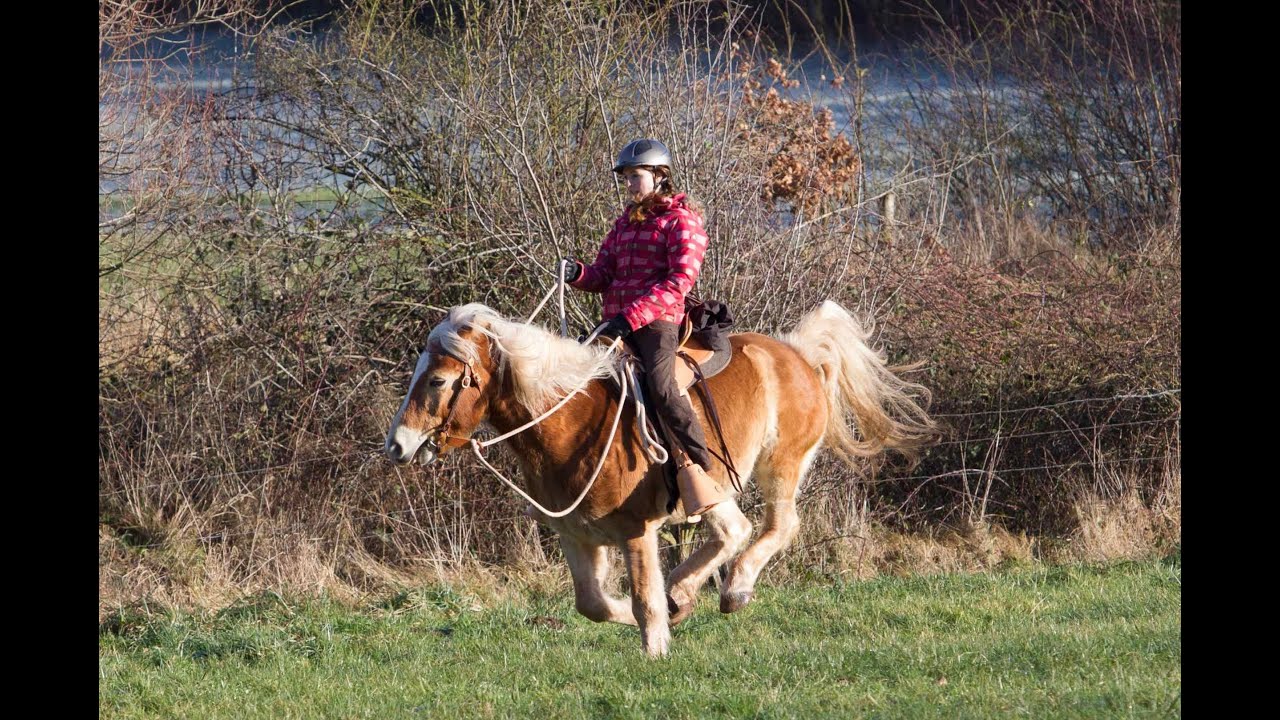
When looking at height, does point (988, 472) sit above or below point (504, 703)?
below

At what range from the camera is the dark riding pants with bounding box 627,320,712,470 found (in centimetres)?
620

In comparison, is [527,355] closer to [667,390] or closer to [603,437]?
[603,437]

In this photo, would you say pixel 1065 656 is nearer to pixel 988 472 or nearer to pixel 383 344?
pixel 988 472

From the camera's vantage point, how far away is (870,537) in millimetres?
9672

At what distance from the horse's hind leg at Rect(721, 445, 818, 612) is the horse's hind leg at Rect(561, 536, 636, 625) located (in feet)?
1.99

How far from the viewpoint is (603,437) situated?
6.17m

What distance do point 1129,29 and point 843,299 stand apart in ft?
27.0

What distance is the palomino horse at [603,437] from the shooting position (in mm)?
5758

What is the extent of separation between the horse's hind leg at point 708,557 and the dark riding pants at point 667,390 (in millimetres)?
523

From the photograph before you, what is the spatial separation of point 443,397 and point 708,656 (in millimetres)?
1794

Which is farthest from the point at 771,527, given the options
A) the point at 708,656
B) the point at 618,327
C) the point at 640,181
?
the point at 640,181

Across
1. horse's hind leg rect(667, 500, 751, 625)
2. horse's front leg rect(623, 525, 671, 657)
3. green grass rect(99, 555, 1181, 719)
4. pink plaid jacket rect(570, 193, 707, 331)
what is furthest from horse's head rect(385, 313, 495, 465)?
horse's hind leg rect(667, 500, 751, 625)
